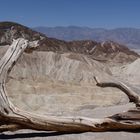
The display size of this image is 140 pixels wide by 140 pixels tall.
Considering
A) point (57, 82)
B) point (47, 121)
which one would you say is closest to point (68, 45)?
point (57, 82)

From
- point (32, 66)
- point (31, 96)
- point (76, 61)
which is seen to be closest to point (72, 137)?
point (31, 96)

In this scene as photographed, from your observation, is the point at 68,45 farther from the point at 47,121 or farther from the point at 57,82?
the point at 47,121

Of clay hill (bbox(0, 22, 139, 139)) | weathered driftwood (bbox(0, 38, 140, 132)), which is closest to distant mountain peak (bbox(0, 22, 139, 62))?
clay hill (bbox(0, 22, 139, 139))

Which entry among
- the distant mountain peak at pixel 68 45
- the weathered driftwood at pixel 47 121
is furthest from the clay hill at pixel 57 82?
the weathered driftwood at pixel 47 121

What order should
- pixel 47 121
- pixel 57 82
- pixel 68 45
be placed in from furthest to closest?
pixel 68 45, pixel 57 82, pixel 47 121

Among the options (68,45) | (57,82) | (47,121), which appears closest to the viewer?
(47,121)

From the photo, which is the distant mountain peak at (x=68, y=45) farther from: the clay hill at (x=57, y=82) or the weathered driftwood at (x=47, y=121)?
the weathered driftwood at (x=47, y=121)

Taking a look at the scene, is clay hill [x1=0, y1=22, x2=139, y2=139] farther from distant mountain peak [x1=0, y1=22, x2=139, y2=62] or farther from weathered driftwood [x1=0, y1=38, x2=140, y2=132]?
weathered driftwood [x1=0, y1=38, x2=140, y2=132]

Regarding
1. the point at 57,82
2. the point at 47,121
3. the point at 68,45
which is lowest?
the point at 57,82
